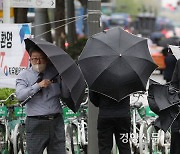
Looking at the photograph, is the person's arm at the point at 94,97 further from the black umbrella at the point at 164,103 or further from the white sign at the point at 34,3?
the white sign at the point at 34,3

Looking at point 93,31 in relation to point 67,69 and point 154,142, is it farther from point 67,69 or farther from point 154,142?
point 154,142

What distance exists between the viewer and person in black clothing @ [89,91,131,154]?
7.96 m

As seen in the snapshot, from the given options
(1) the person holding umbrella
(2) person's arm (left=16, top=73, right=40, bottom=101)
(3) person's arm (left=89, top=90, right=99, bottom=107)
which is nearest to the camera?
(2) person's arm (left=16, top=73, right=40, bottom=101)

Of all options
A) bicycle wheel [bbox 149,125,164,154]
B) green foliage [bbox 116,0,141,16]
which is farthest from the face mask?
green foliage [bbox 116,0,141,16]

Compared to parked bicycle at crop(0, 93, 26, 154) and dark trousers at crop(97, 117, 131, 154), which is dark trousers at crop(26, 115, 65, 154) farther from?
parked bicycle at crop(0, 93, 26, 154)

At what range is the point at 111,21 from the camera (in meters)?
68.5

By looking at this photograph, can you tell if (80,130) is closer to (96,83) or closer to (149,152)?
(149,152)

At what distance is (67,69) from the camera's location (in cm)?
749

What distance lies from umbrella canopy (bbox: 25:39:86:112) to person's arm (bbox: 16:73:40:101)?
33 cm

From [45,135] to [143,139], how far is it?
7.82 feet

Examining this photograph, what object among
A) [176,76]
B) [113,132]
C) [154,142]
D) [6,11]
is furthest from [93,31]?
[6,11]

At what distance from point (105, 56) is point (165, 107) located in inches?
39.8

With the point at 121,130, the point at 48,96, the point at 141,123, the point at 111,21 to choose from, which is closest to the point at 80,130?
the point at 141,123

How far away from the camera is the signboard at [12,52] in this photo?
34.3 ft
